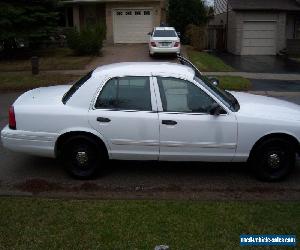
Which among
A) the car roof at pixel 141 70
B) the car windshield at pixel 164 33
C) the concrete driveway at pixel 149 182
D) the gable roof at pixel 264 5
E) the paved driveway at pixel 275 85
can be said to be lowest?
the concrete driveway at pixel 149 182

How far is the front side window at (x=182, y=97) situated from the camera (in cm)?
594

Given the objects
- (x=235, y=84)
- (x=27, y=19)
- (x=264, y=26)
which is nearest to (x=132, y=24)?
(x=264, y=26)

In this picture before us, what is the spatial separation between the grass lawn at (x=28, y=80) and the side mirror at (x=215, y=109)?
9.95 m

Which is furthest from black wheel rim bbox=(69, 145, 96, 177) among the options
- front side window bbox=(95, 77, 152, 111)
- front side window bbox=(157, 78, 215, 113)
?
front side window bbox=(157, 78, 215, 113)

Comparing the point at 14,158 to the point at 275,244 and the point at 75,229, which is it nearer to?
the point at 75,229

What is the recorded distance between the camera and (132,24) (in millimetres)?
30219

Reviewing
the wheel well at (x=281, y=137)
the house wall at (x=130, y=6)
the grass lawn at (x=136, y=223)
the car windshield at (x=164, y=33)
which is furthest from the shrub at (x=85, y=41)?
the grass lawn at (x=136, y=223)

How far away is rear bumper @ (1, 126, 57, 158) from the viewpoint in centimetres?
609

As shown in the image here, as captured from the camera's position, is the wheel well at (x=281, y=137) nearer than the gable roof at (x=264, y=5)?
Yes

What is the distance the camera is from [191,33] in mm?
27781

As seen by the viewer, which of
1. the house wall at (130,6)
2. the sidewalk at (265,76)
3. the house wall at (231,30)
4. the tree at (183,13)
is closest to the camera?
the sidewalk at (265,76)

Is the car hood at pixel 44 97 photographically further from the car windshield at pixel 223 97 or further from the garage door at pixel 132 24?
the garage door at pixel 132 24

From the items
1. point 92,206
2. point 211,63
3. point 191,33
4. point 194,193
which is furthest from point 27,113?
point 191,33

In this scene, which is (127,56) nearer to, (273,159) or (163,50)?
(163,50)
